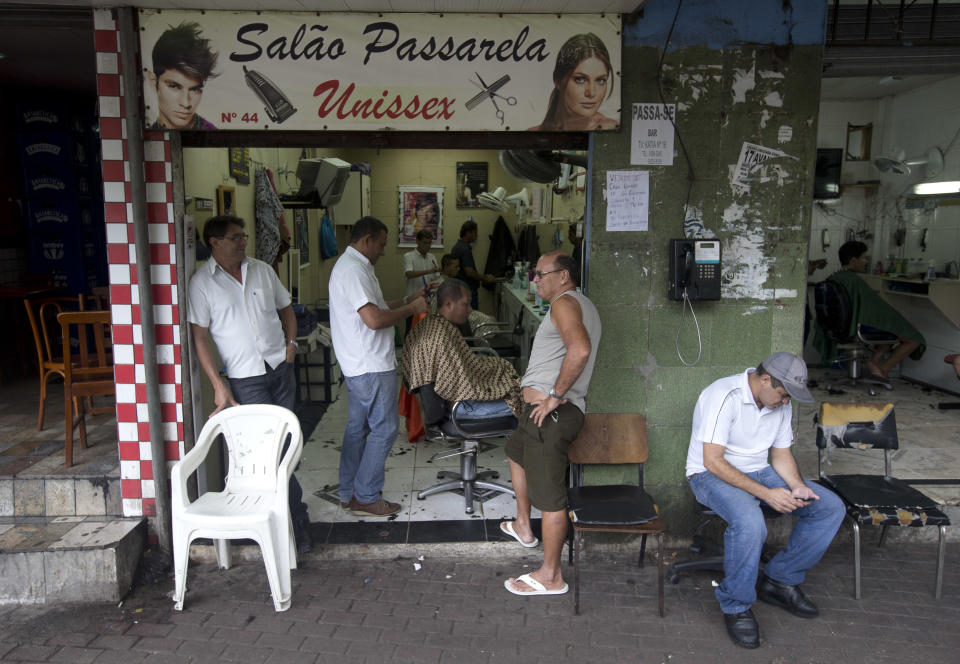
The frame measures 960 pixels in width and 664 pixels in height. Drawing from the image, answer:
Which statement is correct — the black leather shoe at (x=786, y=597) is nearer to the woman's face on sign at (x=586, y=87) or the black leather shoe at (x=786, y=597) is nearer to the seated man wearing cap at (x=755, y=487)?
the seated man wearing cap at (x=755, y=487)

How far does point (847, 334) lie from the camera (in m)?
6.16

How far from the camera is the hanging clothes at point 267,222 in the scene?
507 cm

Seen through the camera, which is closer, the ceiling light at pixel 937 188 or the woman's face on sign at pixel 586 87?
the woman's face on sign at pixel 586 87

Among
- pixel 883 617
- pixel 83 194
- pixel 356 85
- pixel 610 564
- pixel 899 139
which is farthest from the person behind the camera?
pixel 899 139

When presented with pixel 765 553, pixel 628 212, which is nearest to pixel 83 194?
pixel 628 212

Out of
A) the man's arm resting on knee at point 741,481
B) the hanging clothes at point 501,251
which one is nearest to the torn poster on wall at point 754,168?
the man's arm resting on knee at point 741,481

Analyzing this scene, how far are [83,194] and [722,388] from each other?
18.3 ft

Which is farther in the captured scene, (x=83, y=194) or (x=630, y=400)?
(x=83, y=194)

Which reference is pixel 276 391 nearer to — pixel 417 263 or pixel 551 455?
pixel 551 455

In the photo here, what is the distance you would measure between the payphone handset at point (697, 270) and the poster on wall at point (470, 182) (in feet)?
21.5

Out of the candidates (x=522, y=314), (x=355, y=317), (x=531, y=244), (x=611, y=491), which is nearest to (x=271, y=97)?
(x=355, y=317)

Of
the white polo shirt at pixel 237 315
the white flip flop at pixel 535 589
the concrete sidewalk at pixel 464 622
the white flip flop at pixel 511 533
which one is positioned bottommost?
the concrete sidewalk at pixel 464 622

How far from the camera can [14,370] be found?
18.0ft

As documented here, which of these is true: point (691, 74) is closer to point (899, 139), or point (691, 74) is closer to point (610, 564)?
point (610, 564)
